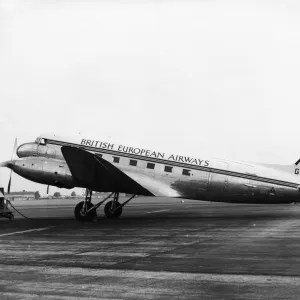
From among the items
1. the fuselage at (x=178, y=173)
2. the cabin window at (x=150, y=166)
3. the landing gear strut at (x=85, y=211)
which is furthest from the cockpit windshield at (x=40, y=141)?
the cabin window at (x=150, y=166)

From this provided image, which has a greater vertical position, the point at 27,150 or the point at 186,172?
the point at 27,150

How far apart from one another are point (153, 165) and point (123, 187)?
1.90 metres

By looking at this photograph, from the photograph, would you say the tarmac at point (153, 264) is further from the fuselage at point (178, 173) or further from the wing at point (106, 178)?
the fuselage at point (178, 173)

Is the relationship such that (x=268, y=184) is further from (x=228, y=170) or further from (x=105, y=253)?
(x=105, y=253)

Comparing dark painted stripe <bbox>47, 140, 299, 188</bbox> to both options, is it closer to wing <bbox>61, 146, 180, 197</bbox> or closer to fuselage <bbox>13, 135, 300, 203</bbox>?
fuselage <bbox>13, 135, 300, 203</bbox>

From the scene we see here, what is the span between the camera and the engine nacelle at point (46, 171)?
23.7 meters

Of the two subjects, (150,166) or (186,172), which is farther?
(150,166)

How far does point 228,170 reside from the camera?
23266 mm

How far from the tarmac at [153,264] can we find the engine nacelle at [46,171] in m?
5.67

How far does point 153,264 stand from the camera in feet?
35.6

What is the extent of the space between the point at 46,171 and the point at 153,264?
14046mm

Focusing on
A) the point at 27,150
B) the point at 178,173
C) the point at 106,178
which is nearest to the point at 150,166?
the point at 178,173

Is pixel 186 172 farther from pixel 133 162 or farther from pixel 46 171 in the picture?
pixel 46 171

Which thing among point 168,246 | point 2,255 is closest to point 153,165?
point 168,246
